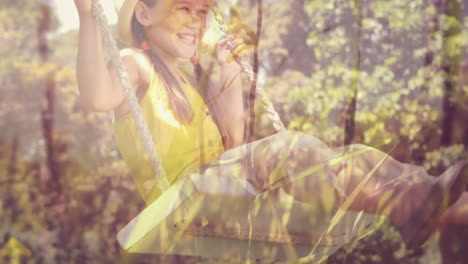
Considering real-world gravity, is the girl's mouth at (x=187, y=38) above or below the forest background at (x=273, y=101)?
above

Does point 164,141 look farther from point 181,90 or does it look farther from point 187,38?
point 187,38

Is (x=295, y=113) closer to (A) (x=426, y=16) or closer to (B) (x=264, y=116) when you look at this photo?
(B) (x=264, y=116)

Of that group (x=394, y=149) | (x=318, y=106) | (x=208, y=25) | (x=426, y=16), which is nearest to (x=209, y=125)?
(x=208, y=25)

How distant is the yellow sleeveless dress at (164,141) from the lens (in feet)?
3.80

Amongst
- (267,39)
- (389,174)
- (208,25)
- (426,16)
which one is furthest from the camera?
(426,16)

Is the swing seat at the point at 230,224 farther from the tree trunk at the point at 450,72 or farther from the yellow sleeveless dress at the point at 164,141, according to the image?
the tree trunk at the point at 450,72

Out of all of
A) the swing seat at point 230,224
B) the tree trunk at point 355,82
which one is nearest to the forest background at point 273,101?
the tree trunk at point 355,82

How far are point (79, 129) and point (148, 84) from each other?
25 cm

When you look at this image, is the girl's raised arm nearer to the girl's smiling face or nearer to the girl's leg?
the girl's smiling face

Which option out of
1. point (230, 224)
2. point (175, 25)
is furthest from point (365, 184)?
point (175, 25)

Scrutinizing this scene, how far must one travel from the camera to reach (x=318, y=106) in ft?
4.65

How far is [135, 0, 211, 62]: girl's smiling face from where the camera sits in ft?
3.86

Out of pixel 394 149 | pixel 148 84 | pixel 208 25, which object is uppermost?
pixel 208 25

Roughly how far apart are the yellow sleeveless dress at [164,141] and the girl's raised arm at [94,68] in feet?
0.21
